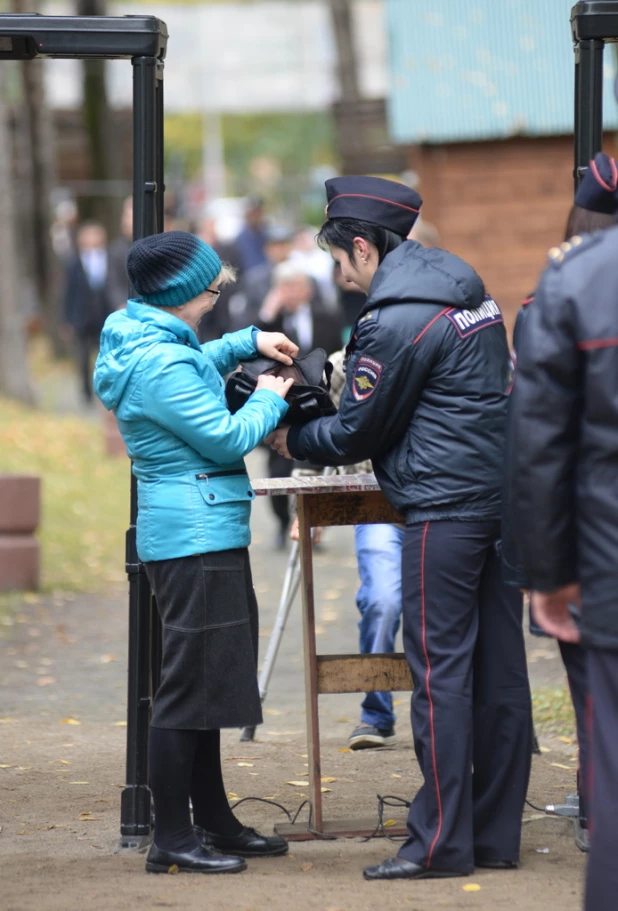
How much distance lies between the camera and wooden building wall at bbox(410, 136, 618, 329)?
16.1 metres

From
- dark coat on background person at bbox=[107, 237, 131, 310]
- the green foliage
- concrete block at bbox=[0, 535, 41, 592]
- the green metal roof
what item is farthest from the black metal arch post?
the green foliage

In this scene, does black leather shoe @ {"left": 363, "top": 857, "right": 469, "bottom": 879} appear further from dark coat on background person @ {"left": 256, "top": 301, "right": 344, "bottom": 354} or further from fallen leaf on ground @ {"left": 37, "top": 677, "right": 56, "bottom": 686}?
dark coat on background person @ {"left": 256, "top": 301, "right": 344, "bottom": 354}

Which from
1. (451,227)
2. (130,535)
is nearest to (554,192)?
(451,227)

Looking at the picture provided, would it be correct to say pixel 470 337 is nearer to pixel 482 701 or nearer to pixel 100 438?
pixel 482 701

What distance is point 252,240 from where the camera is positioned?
1991 cm

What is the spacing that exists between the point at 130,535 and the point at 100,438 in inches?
497

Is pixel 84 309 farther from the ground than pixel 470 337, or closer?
farther from the ground

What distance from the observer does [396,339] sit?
172 inches

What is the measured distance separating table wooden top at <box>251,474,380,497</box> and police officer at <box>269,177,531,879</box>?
19cm

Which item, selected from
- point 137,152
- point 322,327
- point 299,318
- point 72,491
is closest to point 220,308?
point 72,491

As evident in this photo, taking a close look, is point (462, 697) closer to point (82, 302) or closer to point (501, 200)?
point (501, 200)

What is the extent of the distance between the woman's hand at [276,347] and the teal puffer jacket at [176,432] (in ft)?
0.80

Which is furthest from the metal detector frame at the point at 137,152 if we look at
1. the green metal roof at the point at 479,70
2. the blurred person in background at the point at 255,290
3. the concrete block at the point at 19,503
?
the green metal roof at the point at 479,70

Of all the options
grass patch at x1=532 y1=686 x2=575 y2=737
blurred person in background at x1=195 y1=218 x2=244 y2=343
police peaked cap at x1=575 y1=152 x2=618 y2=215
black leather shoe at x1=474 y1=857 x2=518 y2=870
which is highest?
blurred person in background at x1=195 y1=218 x2=244 y2=343
